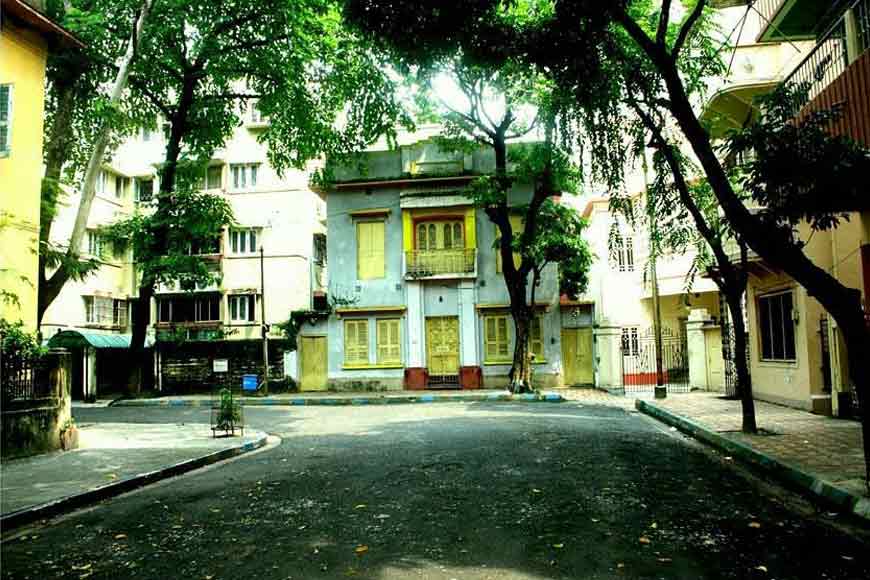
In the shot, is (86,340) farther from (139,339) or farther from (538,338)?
(538,338)

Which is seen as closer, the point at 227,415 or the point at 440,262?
the point at 227,415

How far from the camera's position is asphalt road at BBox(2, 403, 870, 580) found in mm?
4535

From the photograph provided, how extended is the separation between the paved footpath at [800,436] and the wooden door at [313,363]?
14.2 m

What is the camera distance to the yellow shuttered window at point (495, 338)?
2538 centimetres

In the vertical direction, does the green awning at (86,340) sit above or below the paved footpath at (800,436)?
above

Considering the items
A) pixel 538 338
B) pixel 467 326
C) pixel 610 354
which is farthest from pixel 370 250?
pixel 610 354

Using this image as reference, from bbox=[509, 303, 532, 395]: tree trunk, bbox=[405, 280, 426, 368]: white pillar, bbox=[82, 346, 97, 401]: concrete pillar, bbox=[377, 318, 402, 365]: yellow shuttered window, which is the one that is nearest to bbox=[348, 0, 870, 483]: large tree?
bbox=[509, 303, 532, 395]: tree trunk

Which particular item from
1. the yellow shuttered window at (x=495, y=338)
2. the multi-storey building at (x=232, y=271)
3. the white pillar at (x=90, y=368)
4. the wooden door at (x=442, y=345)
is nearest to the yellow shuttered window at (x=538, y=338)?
the yellow shuttered window at (x=495, y=338)

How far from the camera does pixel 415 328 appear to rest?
1001 inches

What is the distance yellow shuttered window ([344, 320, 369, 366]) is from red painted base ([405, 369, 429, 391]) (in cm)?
182

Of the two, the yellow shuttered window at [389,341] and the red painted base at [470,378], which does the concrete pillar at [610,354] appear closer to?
the red painted base at [470,378]

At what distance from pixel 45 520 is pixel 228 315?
24801mm

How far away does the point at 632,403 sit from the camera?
18719 millimetres

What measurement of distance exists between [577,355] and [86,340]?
19.6m
